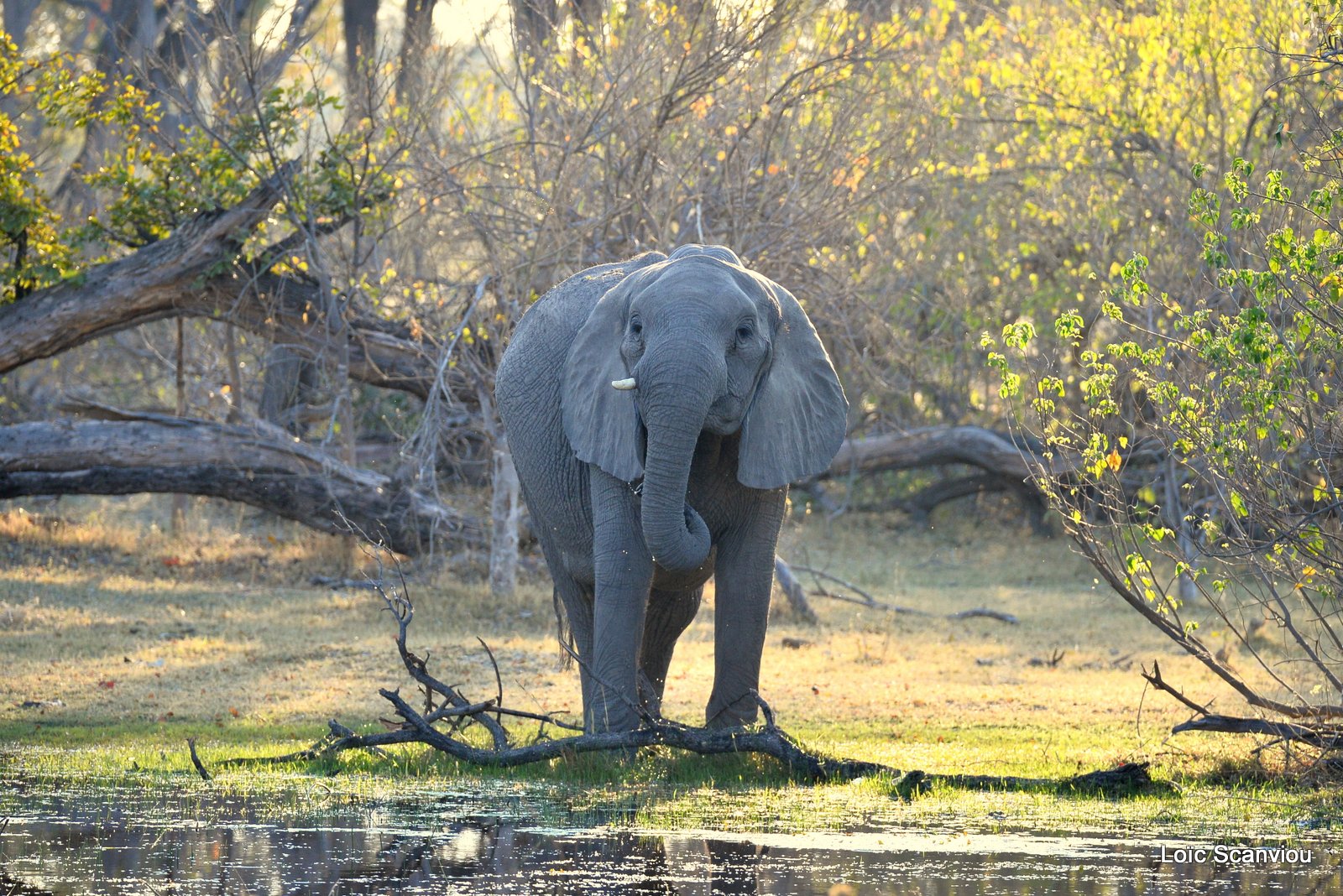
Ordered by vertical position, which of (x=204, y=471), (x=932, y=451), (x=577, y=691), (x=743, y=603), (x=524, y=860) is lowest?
(x=524, y=860)

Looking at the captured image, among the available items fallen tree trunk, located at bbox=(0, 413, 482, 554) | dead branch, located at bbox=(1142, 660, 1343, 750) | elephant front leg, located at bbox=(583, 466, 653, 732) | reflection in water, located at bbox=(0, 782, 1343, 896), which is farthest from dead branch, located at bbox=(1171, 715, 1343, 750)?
fallen tree trunk, located at bbox=(0, 413, 482, 554)

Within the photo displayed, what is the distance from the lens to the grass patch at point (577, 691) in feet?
26.7

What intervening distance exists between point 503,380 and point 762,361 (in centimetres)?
250

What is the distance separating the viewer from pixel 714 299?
8148 mm

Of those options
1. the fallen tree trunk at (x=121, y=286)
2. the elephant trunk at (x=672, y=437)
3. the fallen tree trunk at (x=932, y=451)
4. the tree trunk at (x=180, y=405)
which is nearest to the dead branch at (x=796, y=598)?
the fallen tree trunk at (x=932, y=451)

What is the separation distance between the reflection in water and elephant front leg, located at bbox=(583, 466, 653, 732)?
1273 mm

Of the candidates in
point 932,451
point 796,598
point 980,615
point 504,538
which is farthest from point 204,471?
point 932,451

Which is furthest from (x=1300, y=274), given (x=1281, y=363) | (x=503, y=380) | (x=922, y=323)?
(x=922, y=323)

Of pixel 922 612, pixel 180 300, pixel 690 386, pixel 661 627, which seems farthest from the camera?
pixel 922 612

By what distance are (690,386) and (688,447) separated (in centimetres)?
29

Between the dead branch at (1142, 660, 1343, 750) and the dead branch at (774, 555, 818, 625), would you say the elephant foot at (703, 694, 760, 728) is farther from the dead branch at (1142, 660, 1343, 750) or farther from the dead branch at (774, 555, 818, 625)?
the dead branch at (774, 555, 818, 625)

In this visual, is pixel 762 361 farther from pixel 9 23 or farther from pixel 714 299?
pixel 9 23

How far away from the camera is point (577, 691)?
12.3 metres

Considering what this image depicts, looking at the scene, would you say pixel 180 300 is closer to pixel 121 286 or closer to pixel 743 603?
pixel 121 286
